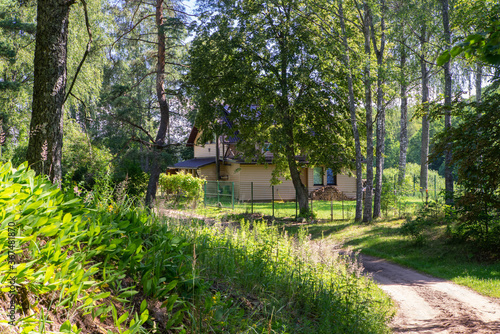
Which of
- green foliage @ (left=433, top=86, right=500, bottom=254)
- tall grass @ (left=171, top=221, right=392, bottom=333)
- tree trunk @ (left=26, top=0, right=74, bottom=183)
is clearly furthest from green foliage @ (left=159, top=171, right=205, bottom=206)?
tree trunk @ (left=26, top=0, right=74, bottom=183)

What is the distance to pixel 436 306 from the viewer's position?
6.45 m

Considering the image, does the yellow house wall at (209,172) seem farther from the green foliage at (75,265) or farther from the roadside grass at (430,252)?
the green foliage at (75,265)

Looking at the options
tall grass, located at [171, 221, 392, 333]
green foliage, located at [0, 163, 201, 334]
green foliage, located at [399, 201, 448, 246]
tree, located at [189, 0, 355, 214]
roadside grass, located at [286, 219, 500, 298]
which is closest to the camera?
green foliage, located at [0, 163, 201, 334]

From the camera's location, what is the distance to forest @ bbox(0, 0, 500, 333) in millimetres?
2443

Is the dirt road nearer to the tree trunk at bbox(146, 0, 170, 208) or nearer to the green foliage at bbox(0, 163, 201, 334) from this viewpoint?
the green foliage at bbox(0, 163, 201, 334)

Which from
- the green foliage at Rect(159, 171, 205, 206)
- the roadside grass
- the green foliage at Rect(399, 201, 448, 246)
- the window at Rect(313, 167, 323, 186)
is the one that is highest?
the window at Rect(313, 167, 323, 186)

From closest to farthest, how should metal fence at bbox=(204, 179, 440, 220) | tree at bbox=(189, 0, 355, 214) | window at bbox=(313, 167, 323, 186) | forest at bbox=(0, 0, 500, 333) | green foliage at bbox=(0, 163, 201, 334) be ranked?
green foliage at bbox=(0, 163, 201, 334), forest at bbox=(0, 0, 500, 333), tree at bbox=(189, 0, 355, 214), metal fence at bbox=(204, 179, 440, 220), window at bbox=(313, 167, 323, 186)

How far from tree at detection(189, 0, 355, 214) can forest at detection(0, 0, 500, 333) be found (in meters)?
0.07

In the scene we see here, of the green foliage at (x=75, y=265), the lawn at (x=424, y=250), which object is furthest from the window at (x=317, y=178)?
the green foliage at (x=75, y=265)

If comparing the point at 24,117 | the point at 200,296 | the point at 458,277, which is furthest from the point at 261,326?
the point at 24,117

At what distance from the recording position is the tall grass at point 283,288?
3.56 metres

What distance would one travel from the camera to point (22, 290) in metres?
2.09

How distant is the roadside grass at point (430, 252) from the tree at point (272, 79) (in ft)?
14.0

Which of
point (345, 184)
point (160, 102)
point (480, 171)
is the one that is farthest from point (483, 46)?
point (345, 184)
